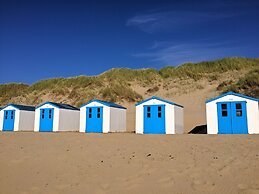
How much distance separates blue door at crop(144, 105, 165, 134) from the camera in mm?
18094

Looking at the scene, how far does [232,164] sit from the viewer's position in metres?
6.33

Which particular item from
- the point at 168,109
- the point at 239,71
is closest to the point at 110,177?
the point at 168,109

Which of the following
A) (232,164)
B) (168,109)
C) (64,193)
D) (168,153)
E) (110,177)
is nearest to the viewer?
(64,193)

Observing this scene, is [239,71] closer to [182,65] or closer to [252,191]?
[182,65]

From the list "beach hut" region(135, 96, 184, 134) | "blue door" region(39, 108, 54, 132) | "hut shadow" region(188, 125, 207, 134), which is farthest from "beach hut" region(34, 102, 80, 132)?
"hut shadow" region(188, 125, 207, 134)

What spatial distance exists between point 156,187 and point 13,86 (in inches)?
2023

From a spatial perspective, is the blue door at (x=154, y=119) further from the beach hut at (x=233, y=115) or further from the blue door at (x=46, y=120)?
the blue door at (x=46, y=120)

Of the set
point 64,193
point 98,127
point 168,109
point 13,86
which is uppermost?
point 13,86

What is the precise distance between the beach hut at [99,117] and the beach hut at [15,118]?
7.30 metres

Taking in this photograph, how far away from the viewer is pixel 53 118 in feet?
73.9

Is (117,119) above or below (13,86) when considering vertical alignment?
below

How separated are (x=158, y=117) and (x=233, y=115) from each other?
515 centimetres

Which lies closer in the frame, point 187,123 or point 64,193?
point 64,193

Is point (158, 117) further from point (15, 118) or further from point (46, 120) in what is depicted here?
point (15, 118)
